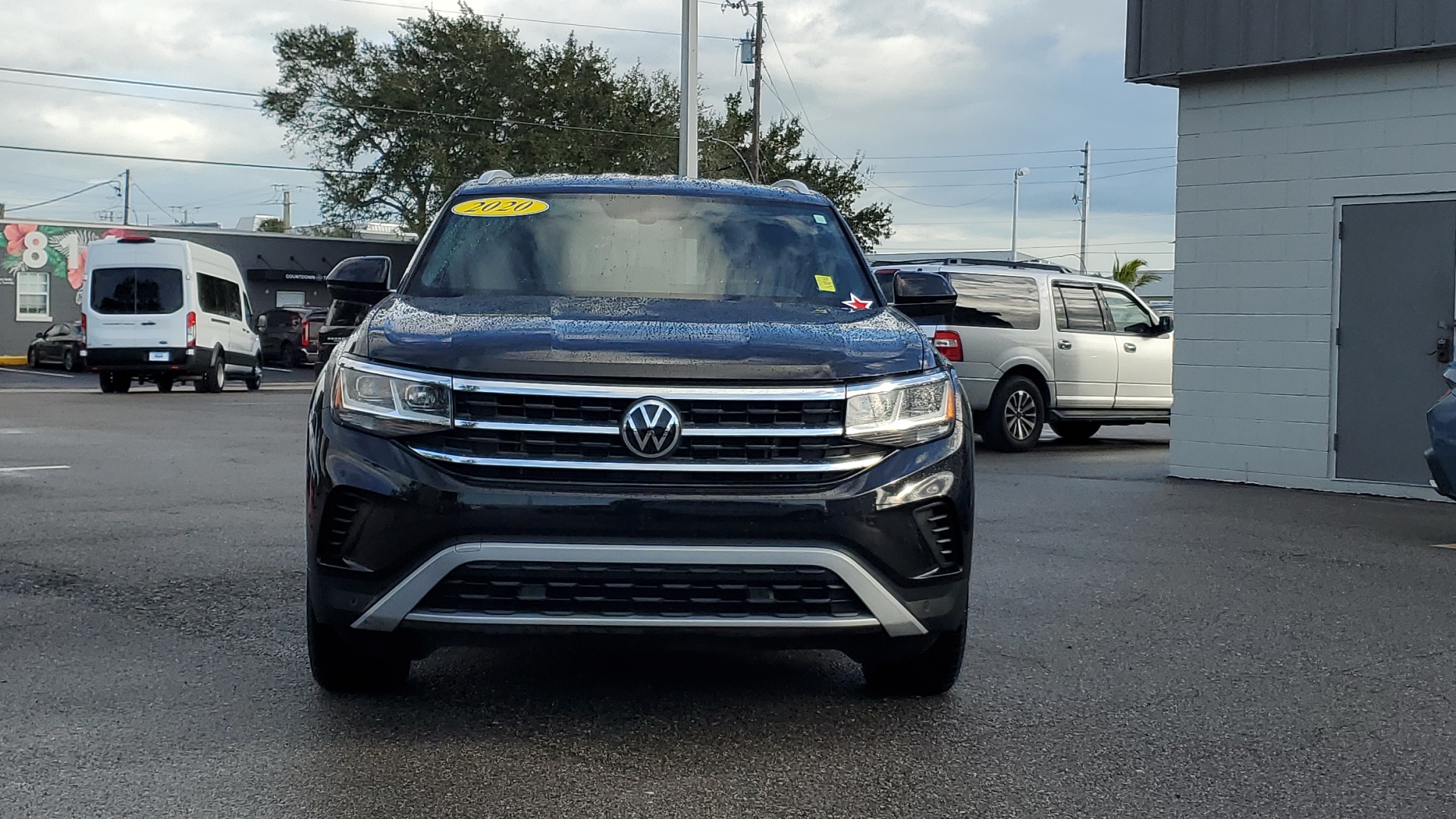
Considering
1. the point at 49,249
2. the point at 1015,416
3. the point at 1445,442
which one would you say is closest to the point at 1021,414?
the point at 1015,416

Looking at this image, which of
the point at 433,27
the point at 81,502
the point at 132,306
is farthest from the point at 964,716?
the point at 433,27

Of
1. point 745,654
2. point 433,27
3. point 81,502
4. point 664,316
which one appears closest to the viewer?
point 664,316

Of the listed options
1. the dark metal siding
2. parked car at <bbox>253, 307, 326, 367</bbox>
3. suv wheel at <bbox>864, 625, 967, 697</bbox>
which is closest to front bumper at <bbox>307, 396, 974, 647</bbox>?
suv wheel at <bbox>864, 625, 967, 697</bbox>

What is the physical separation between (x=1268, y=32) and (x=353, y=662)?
31.7 feet

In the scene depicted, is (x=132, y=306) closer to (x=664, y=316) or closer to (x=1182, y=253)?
(x=1182, y=253)

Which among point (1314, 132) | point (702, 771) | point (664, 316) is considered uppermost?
point (1314, 132)

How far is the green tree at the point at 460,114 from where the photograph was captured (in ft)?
177

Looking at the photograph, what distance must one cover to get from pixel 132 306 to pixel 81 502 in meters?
17.7

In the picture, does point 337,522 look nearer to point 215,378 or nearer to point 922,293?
point 922,293

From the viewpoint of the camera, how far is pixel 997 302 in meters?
15.7

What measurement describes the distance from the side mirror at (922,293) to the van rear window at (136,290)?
74.2 feet

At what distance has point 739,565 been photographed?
4.09 m

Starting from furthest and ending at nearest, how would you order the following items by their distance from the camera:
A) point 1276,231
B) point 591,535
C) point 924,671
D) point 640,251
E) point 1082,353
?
point 1082,353 → point 1276,231 → point 640,251 → point 924,671 → point 591,535

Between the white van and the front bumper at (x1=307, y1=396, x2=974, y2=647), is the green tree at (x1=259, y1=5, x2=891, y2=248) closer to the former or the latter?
the white van
